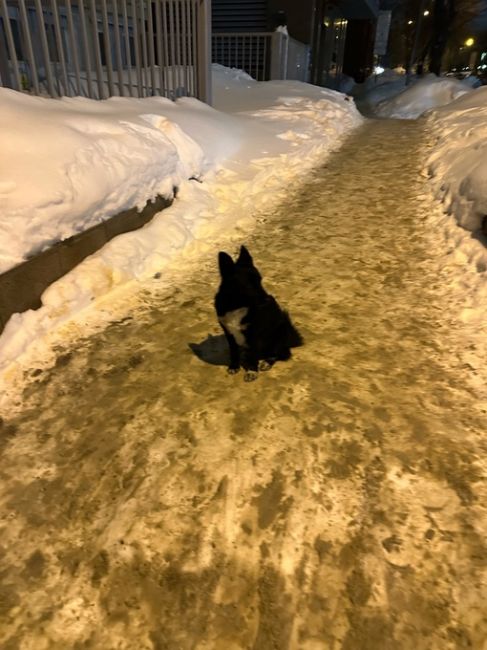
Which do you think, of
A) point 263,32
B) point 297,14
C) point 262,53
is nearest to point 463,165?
point 262,53

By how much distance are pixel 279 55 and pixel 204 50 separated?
8859mm

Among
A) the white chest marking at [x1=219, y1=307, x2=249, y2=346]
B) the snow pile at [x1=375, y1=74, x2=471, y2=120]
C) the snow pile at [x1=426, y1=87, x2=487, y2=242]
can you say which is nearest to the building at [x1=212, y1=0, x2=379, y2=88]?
the snow pile at [x1=375, y1=74, x2=471, y2=120]

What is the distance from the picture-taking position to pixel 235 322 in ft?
9.91

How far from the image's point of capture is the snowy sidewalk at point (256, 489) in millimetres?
1896

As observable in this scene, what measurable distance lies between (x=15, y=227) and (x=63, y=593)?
2584 millimetres

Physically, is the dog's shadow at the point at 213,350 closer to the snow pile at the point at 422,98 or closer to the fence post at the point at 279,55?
the snow pile at the point at 422,98

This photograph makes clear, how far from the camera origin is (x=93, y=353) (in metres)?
3.56

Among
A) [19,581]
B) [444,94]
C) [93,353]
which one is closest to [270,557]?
[19,581]

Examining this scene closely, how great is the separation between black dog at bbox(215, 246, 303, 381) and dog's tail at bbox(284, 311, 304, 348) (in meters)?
0.02

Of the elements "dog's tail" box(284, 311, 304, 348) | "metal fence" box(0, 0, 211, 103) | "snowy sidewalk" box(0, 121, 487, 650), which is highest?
"metal fence" box(0, 0, 211, 103)

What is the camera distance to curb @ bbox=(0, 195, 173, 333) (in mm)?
3443

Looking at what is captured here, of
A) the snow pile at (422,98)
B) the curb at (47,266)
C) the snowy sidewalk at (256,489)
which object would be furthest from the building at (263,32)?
the snowy sidewalk at (256,489)

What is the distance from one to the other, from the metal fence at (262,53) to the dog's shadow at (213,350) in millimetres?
15597

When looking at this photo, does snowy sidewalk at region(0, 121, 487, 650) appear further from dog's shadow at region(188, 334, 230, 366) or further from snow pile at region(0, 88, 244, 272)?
snow pile at region(0, 88, 244, 272)
